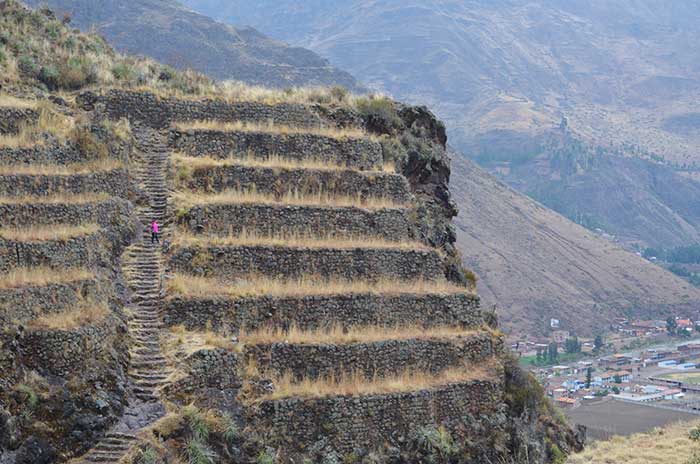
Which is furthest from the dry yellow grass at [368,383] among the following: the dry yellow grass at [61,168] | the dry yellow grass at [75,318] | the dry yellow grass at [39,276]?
the dry yellow grass at [61,168]

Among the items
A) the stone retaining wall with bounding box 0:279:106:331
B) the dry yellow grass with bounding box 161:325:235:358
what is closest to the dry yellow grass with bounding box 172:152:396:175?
the dry yellow grass with bounding box 161:325:235:358

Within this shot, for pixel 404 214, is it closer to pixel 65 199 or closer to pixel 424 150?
pixel 424 150

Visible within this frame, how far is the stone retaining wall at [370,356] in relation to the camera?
29.0 metres

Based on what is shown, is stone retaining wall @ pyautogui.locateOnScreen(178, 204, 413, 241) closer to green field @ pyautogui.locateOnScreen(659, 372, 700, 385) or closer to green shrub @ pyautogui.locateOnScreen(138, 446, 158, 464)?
green shrub @ pyautogui.locateOnScreen(138, 446, 158, 464)

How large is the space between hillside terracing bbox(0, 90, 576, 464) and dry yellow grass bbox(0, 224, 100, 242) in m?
0.13

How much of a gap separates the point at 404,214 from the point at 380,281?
13.0ft

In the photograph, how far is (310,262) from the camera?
107 ft

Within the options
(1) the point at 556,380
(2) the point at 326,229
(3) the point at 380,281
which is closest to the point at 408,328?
(3) the point at 380,281

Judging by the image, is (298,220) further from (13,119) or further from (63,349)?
(63,349)

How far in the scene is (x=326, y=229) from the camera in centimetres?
3447

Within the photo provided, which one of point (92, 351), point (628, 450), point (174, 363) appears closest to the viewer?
point (92, 351)

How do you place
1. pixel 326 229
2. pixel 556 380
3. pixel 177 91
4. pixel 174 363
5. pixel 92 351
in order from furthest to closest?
pixel 556 380 → pixel 177 91 → pixel 326 229 → pixel 174 363 → pixel 92 351

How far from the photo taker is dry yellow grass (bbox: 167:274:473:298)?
97.6 feet

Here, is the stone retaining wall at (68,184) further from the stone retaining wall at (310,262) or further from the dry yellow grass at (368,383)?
the dry yellow grass at (368,383)
